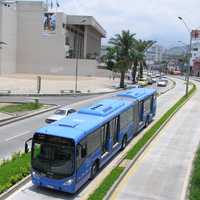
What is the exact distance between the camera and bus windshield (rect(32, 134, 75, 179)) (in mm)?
16484

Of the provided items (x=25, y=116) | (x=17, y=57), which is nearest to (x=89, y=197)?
(x=25, y=116)

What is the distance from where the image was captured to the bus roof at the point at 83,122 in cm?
1694

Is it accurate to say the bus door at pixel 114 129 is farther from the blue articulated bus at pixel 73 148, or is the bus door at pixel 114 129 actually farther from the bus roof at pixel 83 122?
the bus roof at pixel 83 122

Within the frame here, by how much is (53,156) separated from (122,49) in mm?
71408

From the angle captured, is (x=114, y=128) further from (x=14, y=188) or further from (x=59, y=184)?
(x=14, y=188)

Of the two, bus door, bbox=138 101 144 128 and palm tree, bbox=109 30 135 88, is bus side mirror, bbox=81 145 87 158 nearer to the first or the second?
bus door, bbox=138 101 144 128

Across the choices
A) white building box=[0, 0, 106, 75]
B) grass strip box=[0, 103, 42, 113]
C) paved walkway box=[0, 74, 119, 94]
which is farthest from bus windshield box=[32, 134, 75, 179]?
white building box=[0, 0, 106, 75]

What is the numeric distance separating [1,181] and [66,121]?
11.7 ft

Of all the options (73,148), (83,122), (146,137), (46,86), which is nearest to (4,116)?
(146,137)

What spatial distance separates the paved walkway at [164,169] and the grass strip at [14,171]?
3.94 m

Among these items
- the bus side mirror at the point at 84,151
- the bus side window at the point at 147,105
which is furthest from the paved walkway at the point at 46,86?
the bus side mirror at the point at 84,151

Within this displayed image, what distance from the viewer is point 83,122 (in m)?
18.8

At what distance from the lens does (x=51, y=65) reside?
107000mm

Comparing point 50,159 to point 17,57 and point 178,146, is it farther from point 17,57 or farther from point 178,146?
point 17,57
